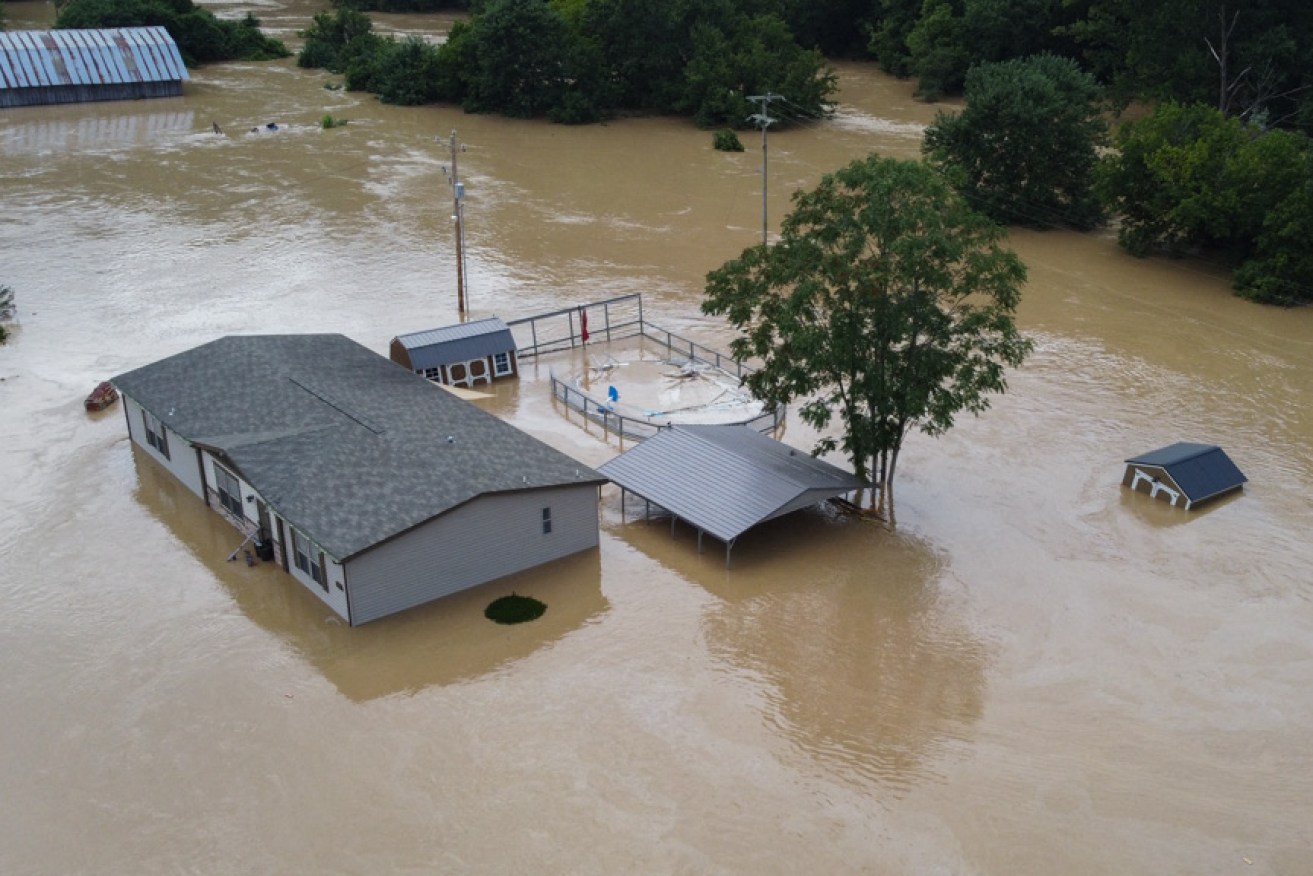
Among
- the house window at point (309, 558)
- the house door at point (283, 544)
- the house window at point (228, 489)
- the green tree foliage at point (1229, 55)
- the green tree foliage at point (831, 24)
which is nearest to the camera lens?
the house window at point (309, 558)

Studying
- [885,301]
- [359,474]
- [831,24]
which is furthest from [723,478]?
[831,24]

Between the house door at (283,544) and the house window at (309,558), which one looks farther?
the house door at (283,544)

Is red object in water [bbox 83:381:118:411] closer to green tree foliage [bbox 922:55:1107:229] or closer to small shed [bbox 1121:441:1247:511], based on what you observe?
small shed [bbox 1121:441:1247:511]

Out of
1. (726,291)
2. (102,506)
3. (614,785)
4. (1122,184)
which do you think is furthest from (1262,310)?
(102,506)

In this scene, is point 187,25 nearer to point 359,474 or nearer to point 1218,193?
point 1218,193

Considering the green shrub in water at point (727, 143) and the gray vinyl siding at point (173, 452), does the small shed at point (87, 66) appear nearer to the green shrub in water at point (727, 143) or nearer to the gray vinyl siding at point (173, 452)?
the green shrub in water at point (727, 143)

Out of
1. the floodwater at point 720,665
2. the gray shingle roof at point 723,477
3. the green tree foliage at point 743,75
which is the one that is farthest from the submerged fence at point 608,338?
the green tree foliage at point 743,75
